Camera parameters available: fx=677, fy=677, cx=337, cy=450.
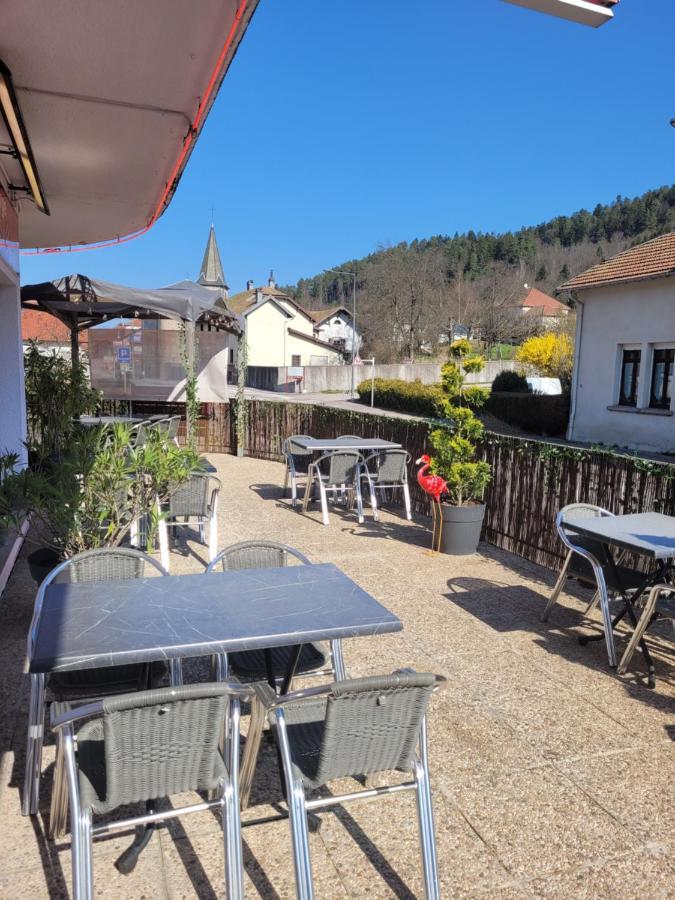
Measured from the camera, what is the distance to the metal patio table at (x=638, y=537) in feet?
13.0

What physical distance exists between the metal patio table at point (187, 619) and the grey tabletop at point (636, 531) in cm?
191

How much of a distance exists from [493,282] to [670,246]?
43.3 meters

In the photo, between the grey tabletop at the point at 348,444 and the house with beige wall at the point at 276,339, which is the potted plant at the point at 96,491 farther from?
the house with beige wall at the point at 276,339

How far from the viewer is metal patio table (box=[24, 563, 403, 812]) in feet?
7.75

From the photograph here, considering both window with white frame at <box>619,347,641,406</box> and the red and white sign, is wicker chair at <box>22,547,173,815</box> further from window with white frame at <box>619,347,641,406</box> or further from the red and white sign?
window with white frame at <box>619,347,641,406</box>

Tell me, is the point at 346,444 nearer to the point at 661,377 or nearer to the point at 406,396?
the point at 661,377

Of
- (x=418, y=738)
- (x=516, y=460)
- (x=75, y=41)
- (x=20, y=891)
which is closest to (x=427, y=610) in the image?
(x=516, y=460)

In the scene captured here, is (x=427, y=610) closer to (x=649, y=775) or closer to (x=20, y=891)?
(x=649, y=775)

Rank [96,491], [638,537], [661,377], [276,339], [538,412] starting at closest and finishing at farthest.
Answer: [638,537] → [96,491] → [661,377] → [538,412] → [276,339]

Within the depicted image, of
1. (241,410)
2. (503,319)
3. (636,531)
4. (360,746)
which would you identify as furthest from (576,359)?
(503,319)

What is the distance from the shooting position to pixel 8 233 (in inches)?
243

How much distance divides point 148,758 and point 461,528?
5166 millimetres

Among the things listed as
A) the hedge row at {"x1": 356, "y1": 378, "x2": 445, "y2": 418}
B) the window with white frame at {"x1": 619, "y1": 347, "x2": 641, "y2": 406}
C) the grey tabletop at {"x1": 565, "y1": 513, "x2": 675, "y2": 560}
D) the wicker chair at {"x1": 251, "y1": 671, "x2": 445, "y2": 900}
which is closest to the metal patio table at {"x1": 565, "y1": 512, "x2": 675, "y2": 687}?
the grey tabletop at {"x1": 565, "y1": 513, "x2": 675, "y2": 560}

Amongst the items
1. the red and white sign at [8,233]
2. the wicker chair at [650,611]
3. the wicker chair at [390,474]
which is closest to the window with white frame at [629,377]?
the wicker chair at [390,474]
